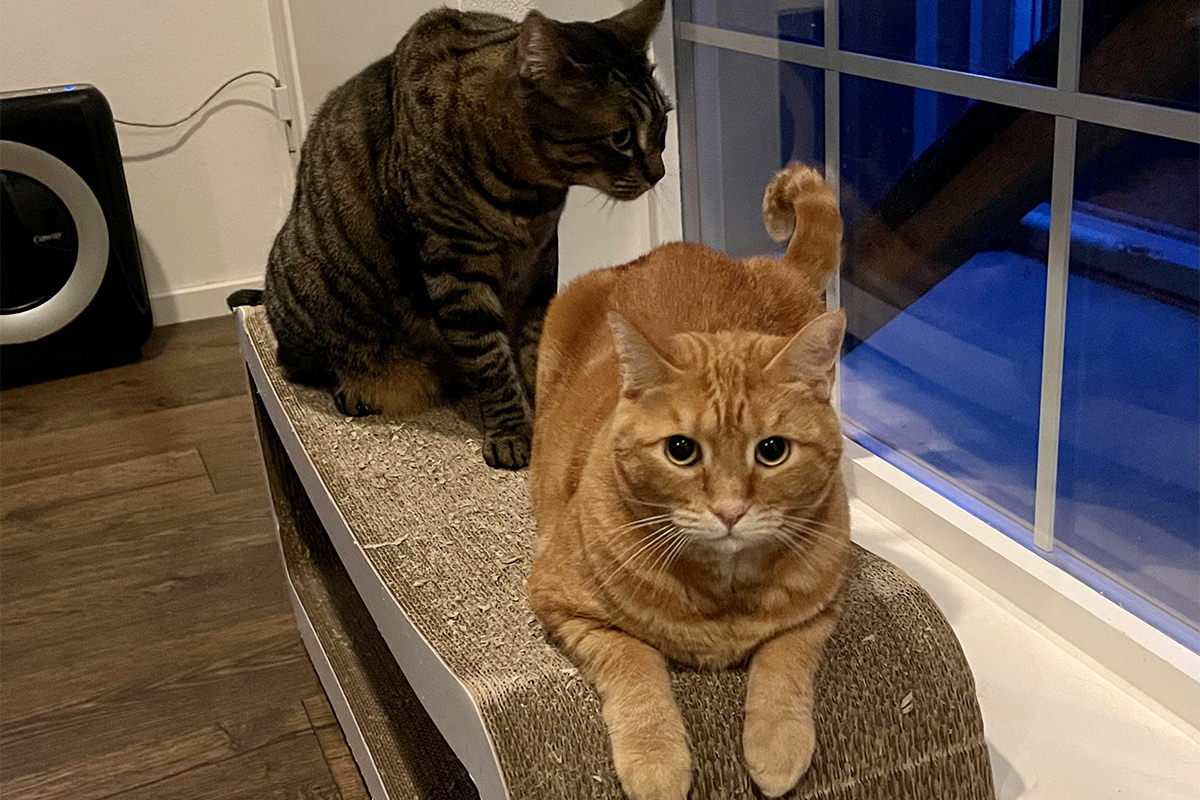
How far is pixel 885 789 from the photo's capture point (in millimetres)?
1000

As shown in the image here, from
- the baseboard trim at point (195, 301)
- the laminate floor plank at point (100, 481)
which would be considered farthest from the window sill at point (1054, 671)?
the baseboard trim at point (195, 301)

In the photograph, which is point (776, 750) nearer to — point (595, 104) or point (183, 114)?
point (595, 104)

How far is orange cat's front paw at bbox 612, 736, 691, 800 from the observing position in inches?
34.3

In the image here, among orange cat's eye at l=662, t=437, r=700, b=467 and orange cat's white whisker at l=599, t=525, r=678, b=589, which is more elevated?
orange cat's eye at l=662, t=437, r=700, b=467

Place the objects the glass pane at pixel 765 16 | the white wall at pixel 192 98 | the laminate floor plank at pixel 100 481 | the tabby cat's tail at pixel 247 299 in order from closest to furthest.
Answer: the glass pane at pixel 765 16, the tabby cat's tail at pixel 247 299, the laminate floor plank at pixel 100 481, the white wall at pixel 192 98

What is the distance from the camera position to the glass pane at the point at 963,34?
1.36 meters

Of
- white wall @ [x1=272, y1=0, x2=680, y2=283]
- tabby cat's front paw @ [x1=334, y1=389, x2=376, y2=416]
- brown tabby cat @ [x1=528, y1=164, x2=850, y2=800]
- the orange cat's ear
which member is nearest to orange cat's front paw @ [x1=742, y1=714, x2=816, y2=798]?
brown tabby cat @ [x1=528, y1=164, x2=850, y2=800]

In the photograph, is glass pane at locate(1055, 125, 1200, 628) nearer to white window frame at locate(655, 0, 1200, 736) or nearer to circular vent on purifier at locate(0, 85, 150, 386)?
white window frame at locate(655, 0, 1200, 736)

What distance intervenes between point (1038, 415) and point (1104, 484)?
129 mm

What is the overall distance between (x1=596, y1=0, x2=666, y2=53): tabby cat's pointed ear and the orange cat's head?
1.95 feet

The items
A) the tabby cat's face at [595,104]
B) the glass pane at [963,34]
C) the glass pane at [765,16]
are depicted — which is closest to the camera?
the tabby cat's face at [595,104]

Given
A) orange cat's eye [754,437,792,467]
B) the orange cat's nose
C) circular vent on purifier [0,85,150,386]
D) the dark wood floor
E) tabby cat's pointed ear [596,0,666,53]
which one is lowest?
the dark wood floor

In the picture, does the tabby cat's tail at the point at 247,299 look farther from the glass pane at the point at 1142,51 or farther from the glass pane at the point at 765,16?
the glass pane at the point at 1142,51

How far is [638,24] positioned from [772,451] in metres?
0.70
